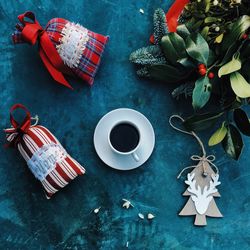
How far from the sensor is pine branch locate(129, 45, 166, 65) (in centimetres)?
126

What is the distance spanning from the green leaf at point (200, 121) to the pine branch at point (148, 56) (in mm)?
182

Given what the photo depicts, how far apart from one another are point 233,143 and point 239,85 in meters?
0.17

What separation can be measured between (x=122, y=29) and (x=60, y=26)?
7.6 inches

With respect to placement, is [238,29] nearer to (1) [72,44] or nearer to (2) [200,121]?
(2) [200,121]

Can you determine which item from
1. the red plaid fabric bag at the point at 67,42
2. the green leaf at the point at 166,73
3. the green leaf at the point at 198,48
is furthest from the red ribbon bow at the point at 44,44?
the green leaf at the point at 198,48

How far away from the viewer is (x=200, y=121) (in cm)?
122

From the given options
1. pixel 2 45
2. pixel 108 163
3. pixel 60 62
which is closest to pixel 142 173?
pixel 108 163

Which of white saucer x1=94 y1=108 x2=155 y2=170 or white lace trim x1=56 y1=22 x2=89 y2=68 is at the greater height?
white lace trim x1=56 y1=22 x2=89 y2=68

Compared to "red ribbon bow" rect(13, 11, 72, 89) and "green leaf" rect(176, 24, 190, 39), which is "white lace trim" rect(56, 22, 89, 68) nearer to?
"red ribbon bow" rect(13, 11, 72, 89)

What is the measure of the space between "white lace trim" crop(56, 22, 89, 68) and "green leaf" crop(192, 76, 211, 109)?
320mm

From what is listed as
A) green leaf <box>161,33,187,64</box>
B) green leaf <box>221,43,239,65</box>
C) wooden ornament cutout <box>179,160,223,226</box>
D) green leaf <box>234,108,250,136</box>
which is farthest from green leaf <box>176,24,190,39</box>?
wooden ornament cutout <box>179,160,223,226</box>

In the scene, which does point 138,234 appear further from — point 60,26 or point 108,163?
point 60,26

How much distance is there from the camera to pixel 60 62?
1233 mm

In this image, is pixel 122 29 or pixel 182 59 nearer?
pixel 182 59
